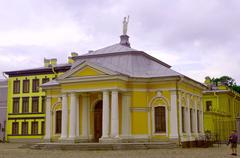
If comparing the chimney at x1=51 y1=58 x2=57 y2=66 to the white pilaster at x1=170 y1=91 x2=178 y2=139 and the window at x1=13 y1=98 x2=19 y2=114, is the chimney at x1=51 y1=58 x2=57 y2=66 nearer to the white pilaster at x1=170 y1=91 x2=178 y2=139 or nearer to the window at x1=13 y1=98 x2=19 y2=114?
the window at x1=13 y1=98 x2=19 y2=114

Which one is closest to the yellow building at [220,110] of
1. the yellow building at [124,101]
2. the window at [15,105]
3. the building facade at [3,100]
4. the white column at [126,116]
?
the yellow building at [124,101]

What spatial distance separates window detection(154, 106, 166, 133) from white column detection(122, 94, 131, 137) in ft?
6.06

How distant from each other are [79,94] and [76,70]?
2.00 meters

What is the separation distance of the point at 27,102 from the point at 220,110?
70.2 feet

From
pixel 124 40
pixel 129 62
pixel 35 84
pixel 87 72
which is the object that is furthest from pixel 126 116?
pixel 35 84

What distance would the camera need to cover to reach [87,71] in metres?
25.9

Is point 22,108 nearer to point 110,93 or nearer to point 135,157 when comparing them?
point 110,93

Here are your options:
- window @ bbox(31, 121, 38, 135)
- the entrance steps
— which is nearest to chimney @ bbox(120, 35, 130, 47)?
the entrance steps

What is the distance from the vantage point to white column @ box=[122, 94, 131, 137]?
2603 cm

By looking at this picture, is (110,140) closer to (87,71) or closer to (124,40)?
(87,71)

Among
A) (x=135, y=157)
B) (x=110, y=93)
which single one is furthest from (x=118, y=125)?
(x=135, y=157)

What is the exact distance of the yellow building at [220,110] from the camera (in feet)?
122

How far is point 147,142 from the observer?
84.2ft

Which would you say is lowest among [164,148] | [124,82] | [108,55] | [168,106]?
[164,148]
